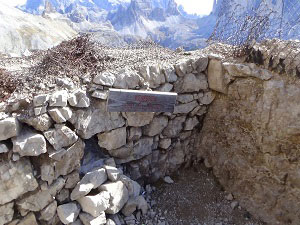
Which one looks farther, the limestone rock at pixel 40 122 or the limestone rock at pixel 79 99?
the limestone rock at pixel 79 99

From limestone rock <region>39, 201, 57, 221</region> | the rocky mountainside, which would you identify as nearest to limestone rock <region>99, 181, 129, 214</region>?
limestone rock <region>39, 201, 57, 221</region>

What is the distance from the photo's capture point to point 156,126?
6473mm

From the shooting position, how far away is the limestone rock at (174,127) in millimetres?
6791

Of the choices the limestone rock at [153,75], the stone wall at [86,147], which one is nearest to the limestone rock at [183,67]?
the stone wall at [86,147]

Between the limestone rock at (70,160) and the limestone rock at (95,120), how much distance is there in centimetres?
24

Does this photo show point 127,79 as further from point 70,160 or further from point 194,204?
point 194,204

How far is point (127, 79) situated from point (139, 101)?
53 cm

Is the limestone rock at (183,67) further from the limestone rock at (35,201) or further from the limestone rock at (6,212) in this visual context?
the limestone rock at (6,212)

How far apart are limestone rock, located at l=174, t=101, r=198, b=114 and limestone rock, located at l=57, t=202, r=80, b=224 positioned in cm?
323

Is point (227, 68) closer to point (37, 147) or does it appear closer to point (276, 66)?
point (276, 66)

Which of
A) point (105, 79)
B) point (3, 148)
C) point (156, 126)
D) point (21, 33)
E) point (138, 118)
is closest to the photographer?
point (3, 148)

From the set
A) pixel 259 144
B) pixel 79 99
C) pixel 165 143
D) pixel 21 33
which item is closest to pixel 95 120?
pixel 79 99

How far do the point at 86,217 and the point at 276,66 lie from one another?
17.0 ft

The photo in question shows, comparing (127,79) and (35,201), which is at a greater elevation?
(127,79)
